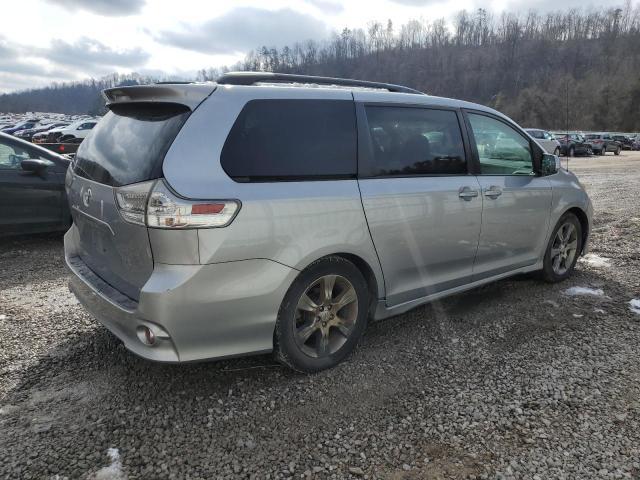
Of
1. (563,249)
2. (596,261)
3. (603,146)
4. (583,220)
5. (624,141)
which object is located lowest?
(624,141)

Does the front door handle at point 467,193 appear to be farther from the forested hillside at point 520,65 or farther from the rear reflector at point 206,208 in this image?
the forested hillside at point 520,65

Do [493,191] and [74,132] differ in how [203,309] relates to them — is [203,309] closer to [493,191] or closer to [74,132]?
[493,191]

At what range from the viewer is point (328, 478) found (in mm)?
2273

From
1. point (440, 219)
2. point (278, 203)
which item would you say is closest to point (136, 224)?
point (278, 203)

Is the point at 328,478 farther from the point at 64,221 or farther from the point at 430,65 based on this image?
the point at 430,65

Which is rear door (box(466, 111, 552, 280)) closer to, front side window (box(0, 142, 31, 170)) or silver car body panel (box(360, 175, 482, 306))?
silver car body panel (box(360, 175, 482, 306))

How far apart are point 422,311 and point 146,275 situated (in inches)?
97.0

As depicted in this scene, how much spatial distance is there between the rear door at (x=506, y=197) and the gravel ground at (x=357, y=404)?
0.53 m

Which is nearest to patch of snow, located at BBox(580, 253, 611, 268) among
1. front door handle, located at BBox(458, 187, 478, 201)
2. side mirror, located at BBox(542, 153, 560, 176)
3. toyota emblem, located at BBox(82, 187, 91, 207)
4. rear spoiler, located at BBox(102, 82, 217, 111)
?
side mirror, located at BBox(542, 153, 560, 176)

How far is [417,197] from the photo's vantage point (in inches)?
134

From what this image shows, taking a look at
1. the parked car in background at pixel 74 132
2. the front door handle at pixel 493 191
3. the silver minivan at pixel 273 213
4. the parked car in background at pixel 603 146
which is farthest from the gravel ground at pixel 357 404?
the parked car in background at pixel 603 146

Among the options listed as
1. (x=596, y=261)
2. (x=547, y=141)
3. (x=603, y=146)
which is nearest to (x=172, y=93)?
(x=596, y=261)

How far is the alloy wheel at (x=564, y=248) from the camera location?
16.1 ft

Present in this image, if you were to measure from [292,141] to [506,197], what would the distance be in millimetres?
2105
